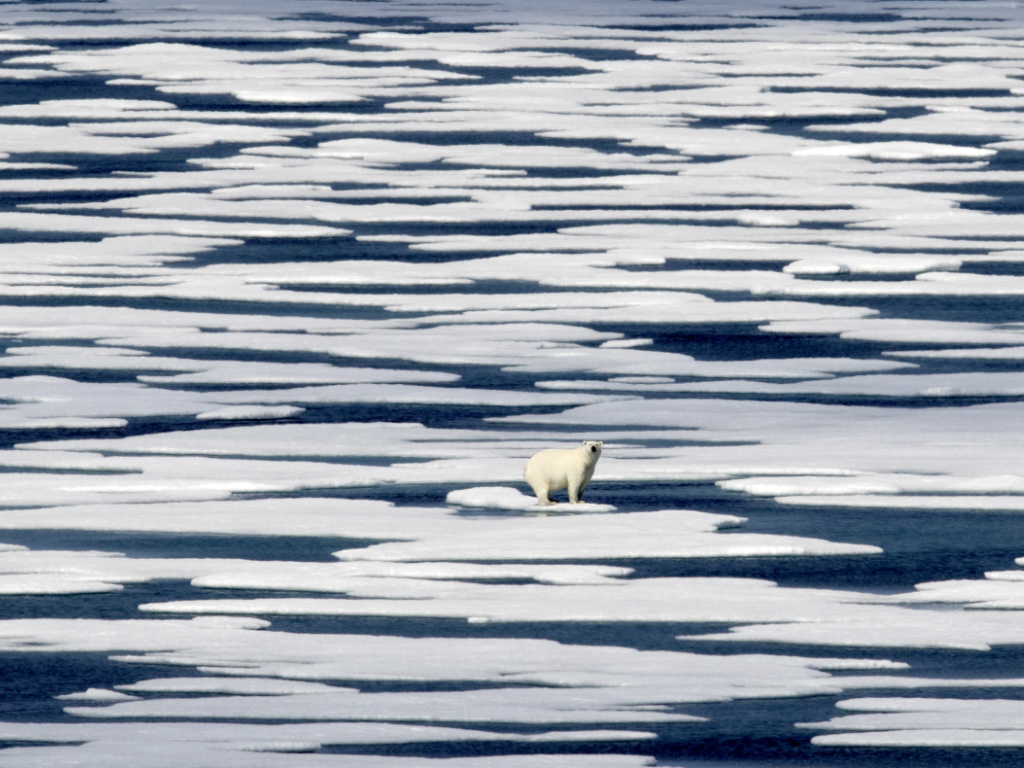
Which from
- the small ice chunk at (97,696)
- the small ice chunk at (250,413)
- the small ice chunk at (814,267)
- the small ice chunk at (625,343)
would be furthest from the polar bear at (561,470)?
the small ice chunk at (814,267)

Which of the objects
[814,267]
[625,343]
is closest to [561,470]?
[625,343]

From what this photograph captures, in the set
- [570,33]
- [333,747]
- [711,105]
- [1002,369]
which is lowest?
[333,747]

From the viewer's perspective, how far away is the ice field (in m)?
3.37

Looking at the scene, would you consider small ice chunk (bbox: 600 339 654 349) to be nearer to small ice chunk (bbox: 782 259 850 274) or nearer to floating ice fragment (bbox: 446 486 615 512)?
small ice chunk (bbox: 782 259 850 274)

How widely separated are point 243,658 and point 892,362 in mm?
3150

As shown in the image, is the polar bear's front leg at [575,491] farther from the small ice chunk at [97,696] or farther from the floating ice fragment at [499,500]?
the small ice chunk at [97,696]

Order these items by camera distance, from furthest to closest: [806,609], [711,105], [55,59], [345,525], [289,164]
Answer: [55,59], [711,105], [289,164], [345,525], [806,609]

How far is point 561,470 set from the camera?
4.53m

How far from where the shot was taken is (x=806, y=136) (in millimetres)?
11805

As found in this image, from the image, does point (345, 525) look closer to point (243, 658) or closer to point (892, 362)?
point (243, 658)

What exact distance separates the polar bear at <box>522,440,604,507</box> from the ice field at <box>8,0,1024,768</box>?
51 millimetres

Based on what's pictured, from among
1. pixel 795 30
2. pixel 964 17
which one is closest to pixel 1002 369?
pixel 795 30

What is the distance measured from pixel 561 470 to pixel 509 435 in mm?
804

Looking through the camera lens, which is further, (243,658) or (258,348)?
(258,348)
